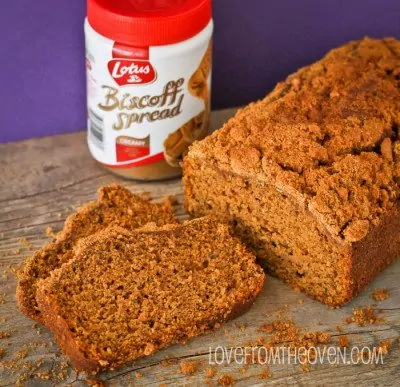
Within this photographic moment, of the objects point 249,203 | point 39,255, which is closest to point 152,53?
point 249,203

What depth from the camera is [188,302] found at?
7.95 feet

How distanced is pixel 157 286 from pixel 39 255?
1.29 feet

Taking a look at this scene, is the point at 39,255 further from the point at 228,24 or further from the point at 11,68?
the point at 228,24

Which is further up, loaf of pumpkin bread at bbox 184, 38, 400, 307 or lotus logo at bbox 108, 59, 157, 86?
lotus logo at bbox 108, 59, 157, 86

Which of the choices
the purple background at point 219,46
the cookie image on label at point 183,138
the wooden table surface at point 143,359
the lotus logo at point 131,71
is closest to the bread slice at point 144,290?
the wooden table surface at point 143,359

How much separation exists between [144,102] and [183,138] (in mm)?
226

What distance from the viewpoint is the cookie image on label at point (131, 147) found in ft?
9.37

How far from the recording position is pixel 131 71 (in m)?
2.67

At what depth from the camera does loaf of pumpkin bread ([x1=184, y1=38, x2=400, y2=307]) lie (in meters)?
2.42

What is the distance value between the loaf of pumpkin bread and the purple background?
447 millimetres

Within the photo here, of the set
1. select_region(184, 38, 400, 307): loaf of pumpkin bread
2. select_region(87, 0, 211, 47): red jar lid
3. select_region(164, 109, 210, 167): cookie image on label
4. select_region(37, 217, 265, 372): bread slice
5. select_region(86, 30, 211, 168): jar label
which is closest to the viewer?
select_region(37, 217, 265, 372): bread slice

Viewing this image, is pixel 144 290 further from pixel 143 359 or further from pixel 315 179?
pixel 315 179

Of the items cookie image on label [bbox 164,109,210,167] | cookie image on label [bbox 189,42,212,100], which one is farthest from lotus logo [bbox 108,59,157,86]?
cookie image on label [bbox 164,109,210,167]

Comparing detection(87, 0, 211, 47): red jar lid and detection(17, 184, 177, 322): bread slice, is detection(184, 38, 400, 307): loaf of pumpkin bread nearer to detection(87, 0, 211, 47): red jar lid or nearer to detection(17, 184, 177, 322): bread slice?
detection(17, 184, 177, 322): bread slice
